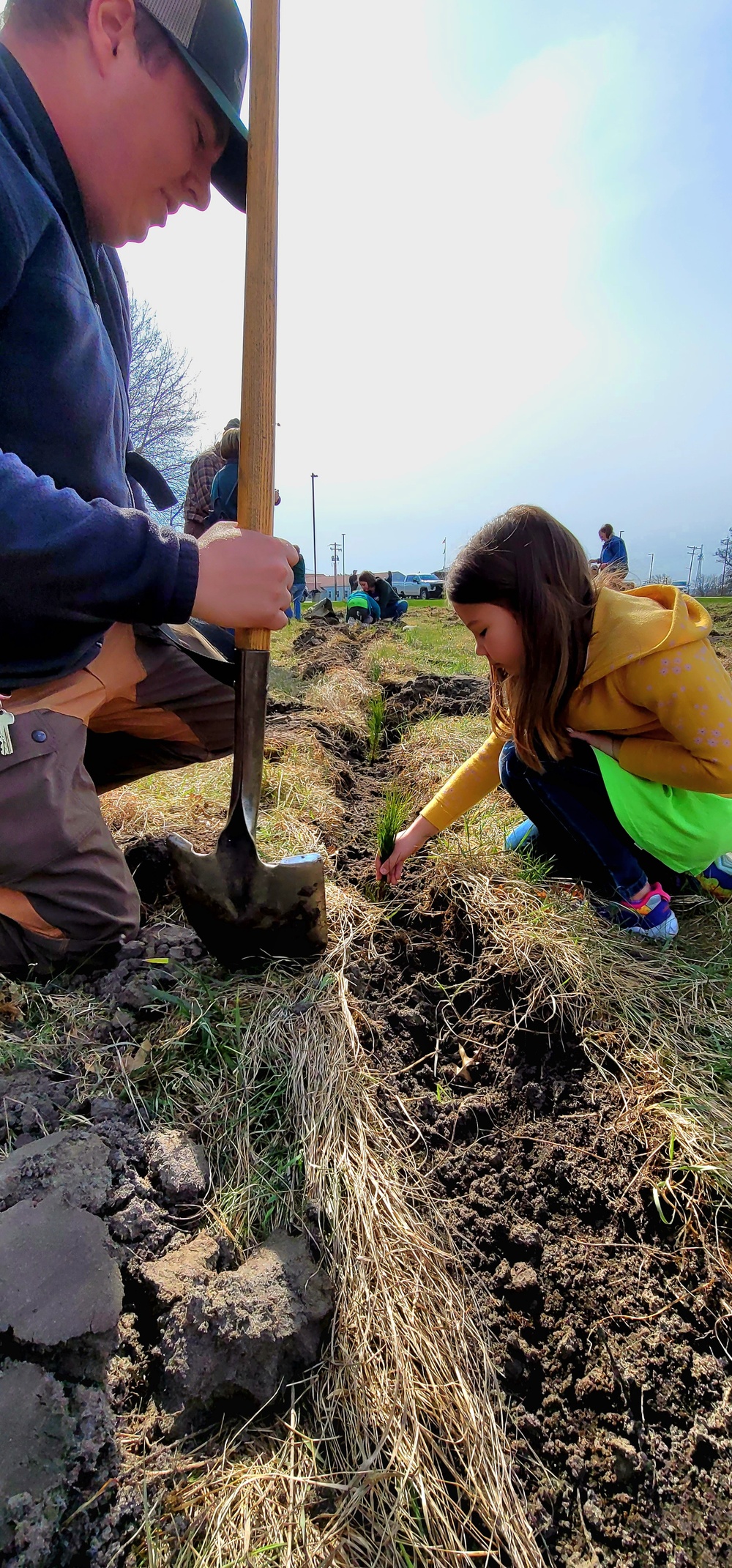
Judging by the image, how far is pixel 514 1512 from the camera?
3.04 ft

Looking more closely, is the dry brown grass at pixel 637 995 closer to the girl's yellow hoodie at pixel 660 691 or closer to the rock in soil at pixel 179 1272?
the girl's yellow hoodie at pixel 660 691

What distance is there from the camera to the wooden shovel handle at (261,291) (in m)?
1.56

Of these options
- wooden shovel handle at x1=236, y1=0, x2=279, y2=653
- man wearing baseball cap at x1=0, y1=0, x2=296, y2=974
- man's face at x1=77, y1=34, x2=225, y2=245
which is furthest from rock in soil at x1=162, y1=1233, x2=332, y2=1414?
man's face at x1=77, y1=34, x2=225, y2=245

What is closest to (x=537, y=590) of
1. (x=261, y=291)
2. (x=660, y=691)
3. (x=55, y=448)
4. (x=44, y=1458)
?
(x=660, y=691)

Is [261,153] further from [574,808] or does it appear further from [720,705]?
[574,808]

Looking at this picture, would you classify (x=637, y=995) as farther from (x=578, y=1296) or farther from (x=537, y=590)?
(x=537, y=590)

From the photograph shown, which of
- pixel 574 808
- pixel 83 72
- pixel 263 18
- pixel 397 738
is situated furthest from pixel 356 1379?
pixel 397 738

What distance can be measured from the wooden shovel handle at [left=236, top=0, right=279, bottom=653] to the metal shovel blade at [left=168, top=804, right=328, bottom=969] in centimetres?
49

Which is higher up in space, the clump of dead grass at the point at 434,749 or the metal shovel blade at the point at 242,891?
the metal shovel blade at the point at 242,891

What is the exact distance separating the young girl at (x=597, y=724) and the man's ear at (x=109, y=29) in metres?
1.23

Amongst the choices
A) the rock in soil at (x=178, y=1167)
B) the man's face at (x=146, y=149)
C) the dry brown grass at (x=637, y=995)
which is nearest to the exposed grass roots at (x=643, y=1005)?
the dry brown grass at (x=637, y=995)

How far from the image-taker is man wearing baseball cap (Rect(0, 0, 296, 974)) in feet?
4.33

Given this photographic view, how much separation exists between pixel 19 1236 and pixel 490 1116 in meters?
0.89

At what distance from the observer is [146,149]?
146cm
